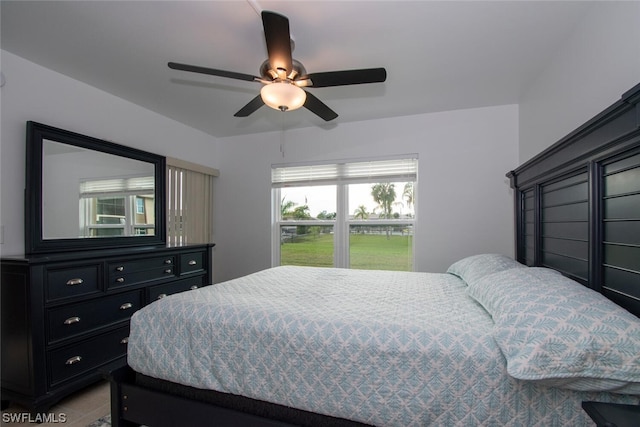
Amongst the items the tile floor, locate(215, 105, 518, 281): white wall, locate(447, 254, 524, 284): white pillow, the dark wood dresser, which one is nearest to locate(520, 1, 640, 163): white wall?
locate(215, 105, 518, 281): white wall

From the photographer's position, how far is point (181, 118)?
3.40 metres

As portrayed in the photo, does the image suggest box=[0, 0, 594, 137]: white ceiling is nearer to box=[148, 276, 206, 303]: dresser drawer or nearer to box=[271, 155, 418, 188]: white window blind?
box=[271, 155, 418, 188]: white window blind

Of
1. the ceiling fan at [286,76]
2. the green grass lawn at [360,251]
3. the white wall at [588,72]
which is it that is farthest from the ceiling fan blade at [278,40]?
the green grass lawn at [360,251]

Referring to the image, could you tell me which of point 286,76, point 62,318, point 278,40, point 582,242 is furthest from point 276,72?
point 62,318

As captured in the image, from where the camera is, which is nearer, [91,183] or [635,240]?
[635,240]

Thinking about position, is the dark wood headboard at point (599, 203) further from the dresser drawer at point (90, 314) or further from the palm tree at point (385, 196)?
the dresser drawer at point (90, 314)

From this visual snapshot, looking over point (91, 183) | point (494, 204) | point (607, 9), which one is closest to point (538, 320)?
point (607, 9)

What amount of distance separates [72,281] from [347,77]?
2291 millimetres

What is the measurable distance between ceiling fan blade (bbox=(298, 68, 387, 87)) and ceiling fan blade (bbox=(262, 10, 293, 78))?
0.18m

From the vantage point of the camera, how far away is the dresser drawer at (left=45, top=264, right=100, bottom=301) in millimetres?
1861

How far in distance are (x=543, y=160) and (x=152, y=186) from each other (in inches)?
138

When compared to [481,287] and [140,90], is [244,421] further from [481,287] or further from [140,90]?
[140,90]

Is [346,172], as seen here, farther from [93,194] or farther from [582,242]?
[93,194]

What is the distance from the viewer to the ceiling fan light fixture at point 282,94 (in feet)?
5.60
